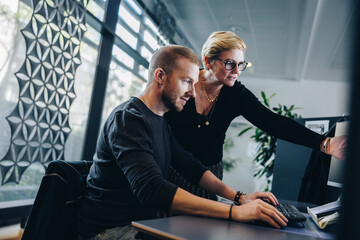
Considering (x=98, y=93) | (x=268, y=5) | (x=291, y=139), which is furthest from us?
(x=268, y=5)

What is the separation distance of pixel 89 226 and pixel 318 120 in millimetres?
1929

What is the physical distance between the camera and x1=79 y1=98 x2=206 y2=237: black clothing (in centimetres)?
85

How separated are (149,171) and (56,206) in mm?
321

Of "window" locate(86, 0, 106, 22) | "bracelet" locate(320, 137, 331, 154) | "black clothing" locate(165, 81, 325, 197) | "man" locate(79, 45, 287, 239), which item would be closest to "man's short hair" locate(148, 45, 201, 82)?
"man" locate(79, 45, 287, 239)

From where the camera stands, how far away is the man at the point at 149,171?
2.76 feet

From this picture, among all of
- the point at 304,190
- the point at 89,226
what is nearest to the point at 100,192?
the point at 89,226

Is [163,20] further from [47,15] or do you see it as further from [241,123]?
[241,123]

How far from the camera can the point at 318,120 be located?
2287 millimetres

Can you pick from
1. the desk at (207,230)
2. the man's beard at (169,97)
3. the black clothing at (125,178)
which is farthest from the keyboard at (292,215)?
the man's beard at (169,97)

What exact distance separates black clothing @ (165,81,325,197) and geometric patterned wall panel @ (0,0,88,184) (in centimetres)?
116

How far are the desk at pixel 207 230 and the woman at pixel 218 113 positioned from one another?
0.65m

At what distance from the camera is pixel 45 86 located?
220 centimetres

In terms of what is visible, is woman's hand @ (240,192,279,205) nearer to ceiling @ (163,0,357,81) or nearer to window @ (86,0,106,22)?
window @ (86,0,106,22)

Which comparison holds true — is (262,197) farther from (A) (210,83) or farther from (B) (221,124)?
(A) (210,83)
